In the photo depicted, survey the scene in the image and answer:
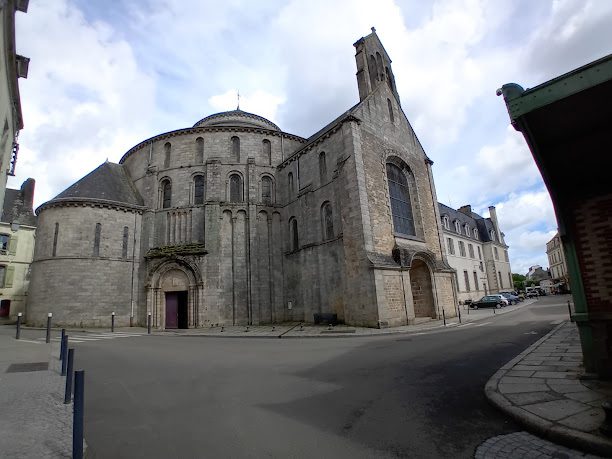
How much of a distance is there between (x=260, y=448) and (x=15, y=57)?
11.3m

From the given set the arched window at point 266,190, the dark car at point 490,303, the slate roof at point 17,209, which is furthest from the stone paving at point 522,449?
the slate roof at point 17,209

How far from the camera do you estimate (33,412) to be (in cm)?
487

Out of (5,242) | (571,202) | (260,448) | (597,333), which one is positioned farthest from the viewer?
(5,242)

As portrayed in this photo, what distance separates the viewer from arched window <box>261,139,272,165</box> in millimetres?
26217

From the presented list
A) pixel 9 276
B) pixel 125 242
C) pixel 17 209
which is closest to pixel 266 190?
pixel 125 242

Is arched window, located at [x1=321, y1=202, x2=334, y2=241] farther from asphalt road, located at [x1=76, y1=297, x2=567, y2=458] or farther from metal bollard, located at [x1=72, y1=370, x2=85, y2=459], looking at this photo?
metal bollard, located at [x1=72, y1=370, x2=85, y2=459]

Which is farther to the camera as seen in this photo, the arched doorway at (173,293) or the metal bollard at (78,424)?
the arched doorway at (173,293)

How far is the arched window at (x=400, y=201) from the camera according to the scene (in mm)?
20656

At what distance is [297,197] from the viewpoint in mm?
22734

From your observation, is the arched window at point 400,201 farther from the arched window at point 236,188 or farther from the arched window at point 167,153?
the arched window at point 167,153

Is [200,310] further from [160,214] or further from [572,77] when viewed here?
[572,77]

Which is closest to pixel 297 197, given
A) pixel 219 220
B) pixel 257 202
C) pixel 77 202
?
pixel 257 202

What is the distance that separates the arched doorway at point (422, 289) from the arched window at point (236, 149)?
49.3 ft

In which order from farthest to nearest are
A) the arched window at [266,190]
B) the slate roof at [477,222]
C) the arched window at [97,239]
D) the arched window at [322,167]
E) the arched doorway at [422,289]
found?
1. the slate roof at [477,222]
2. the arched window at [266,190]
3. the arched window at [97,239]
4. the arched window at [322,167]
5. the arched doorway at [422,289]
